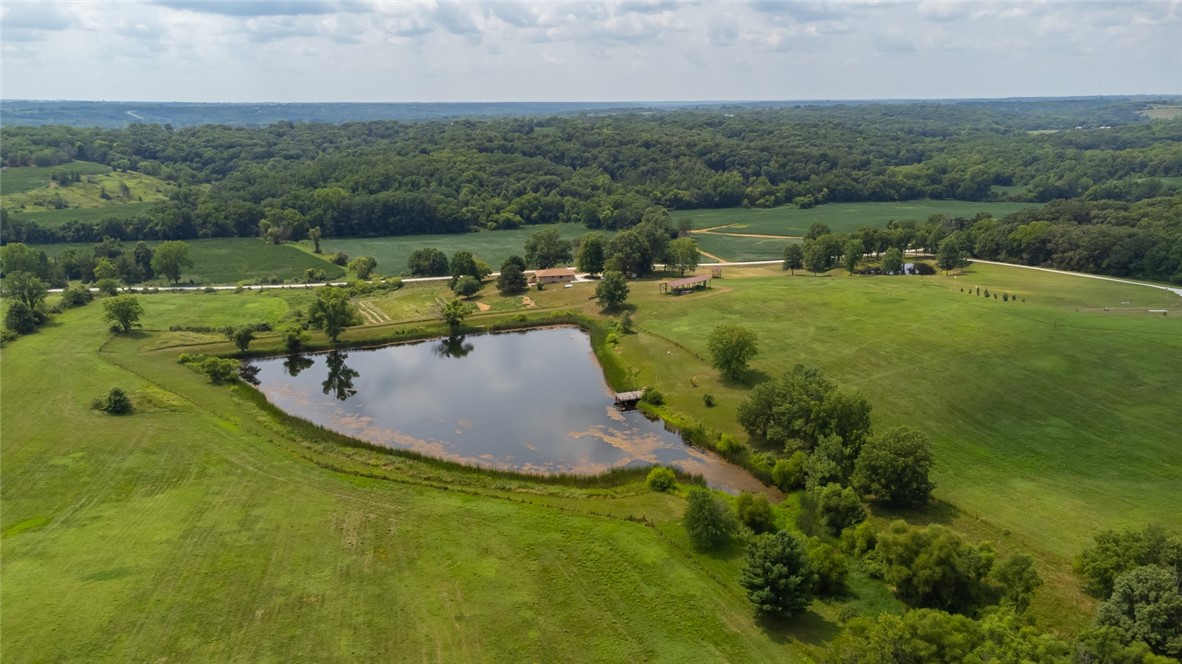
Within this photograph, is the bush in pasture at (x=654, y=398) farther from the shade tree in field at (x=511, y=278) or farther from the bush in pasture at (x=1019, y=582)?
the shade tree in field at (x=511, y=278)

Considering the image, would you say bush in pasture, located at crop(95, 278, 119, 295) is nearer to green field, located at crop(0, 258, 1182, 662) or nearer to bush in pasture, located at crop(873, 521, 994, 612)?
green field, located at crop(0, 258, 1182, 662)

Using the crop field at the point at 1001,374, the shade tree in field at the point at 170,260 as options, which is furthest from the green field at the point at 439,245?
the crop field at the point at 1001,374

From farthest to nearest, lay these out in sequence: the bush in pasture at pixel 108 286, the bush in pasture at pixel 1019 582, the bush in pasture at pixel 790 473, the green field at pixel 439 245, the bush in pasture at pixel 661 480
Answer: the green field at pixel 439 245, the bush in pasture at pixel 108 286, the bush in pasture at pixel 661 480, the bush in pasture at pixel 790 473, the bush in pasture at pixel 1019 582

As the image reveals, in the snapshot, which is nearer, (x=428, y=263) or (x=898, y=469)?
(x=898, y=469)

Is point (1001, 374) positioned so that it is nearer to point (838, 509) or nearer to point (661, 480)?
point (838, 509)

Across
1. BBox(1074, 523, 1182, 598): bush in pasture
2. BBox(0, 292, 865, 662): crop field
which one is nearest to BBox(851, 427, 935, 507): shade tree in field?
BBox(0, 292, 865, 662): crop field

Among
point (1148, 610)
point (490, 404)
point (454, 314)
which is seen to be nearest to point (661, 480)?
point (490, 404)

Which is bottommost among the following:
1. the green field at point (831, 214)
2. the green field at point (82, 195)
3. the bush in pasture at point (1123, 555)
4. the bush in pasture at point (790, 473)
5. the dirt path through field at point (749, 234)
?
the bush in pasture at point (790, 473)

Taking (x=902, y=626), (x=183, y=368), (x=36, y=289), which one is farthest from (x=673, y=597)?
(x=36, y=289)
